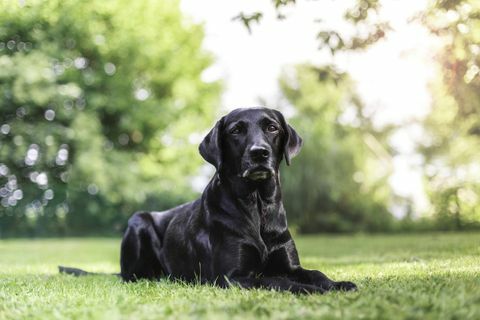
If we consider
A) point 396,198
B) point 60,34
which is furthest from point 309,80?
point 60,34

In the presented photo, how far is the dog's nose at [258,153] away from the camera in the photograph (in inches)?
167

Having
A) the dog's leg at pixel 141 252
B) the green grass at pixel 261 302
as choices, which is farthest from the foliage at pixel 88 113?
the green grass at pixel 261 302

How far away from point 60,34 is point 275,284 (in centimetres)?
2113

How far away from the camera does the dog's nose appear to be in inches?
167

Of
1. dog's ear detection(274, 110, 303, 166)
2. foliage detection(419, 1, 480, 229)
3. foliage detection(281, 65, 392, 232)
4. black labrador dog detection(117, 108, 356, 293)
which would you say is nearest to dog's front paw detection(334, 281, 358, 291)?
black labrador dog detection(117, 108, 356, 293)

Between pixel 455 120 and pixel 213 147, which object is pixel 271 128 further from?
pixel 455 120

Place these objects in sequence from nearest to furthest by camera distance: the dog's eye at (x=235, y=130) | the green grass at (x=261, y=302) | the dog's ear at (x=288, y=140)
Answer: the green grass at (x=261, y=302) < the dog's eye at (x=235, y=130) < the dog's ear at (x=288, y=140)

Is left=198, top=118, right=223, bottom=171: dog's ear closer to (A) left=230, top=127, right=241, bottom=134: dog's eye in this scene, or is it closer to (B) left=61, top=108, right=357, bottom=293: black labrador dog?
(B) left=61, top=108, right=357, bottom=293: black labrador dog

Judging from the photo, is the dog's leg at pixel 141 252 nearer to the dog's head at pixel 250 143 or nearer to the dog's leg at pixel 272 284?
the dog's head at pixel 250 143

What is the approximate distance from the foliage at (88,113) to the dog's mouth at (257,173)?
17.6 m

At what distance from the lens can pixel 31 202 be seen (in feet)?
74.2

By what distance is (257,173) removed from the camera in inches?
170

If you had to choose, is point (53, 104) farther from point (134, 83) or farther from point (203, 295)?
point (203, 295)

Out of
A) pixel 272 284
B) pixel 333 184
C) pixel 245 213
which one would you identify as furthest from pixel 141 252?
pixel 333 184
